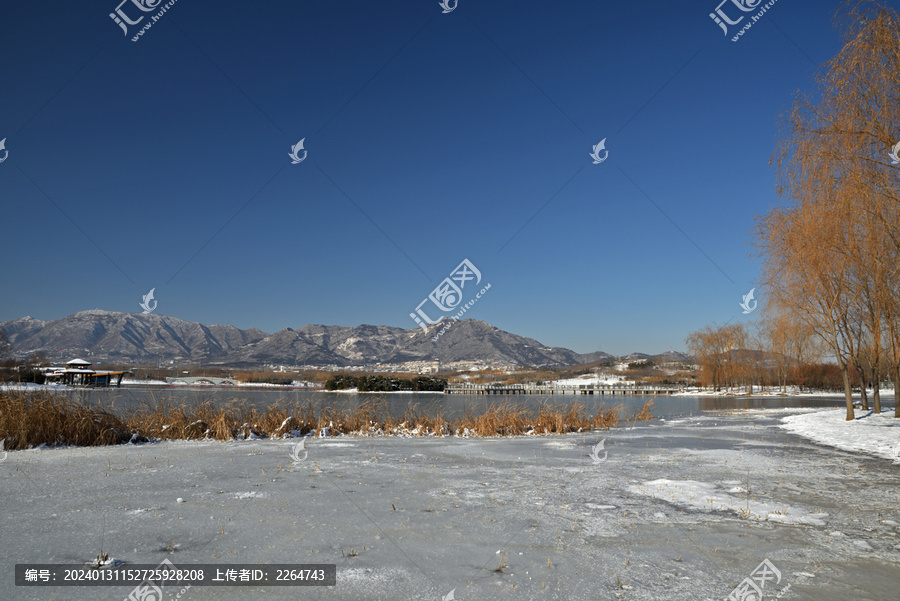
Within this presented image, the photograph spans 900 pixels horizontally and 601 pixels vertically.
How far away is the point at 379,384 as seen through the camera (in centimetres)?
6203

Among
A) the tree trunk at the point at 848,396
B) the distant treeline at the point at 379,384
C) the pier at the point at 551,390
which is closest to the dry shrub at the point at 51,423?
the tree trunk at the point at 848,396

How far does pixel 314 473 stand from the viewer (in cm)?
590

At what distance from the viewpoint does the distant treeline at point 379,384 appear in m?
60.9

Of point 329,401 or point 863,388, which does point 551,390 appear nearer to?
point 863,388

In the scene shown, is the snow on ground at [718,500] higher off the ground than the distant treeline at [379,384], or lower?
higher

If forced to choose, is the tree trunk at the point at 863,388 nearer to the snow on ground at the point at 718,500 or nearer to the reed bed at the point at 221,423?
the reed bed at the point at 221,423

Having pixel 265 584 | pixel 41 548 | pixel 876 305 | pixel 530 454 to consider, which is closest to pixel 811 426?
pixel 876 305

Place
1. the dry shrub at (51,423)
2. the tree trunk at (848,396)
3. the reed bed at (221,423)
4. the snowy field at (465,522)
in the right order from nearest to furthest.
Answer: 1. the snowy field at (465,522)
2. the dry shrub at (51,423)
3. the reed bed at (221,423)
4. the tree trunk at (848,396)

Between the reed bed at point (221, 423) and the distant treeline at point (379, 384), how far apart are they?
46.6 m

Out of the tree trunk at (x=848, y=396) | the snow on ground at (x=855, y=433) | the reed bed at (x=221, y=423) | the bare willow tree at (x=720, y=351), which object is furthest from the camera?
the bare willow tree at (x=720, y=351)

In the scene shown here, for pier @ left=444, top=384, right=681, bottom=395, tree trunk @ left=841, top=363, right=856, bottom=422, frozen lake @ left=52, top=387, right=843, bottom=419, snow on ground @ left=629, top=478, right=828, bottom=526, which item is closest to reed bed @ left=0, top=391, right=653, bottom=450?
frozen lake @ left=52, top=387, right=843, bottom=419

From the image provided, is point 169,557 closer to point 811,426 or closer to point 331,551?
point 331,551

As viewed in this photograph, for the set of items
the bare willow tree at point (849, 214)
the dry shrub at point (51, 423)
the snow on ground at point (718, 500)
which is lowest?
the snow on ground at point (718, 500)

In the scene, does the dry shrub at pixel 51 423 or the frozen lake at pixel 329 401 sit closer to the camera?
the dry shrub at pixel 51 423
